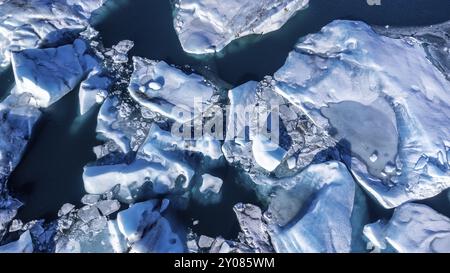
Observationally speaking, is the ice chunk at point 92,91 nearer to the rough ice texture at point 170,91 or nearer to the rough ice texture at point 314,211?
the rough ice texture at point 170,91

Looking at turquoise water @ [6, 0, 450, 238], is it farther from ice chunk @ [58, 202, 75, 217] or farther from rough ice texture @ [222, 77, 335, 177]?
rough ice texture @ [222, 77, 335, 177]

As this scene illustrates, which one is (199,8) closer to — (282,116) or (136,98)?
(136,98)

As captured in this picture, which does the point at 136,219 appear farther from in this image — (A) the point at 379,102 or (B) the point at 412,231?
(A) the point at 379,102

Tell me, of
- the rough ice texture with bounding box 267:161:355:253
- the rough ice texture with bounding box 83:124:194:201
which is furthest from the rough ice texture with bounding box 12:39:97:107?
the rough ice texture with bounding box 267:161:355:253

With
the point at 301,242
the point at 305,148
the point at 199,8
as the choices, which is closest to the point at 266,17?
the point at 199,8

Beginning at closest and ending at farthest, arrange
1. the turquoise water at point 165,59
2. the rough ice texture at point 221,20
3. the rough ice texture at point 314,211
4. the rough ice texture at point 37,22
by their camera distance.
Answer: the rough ice texture at point 314,211
the turquoise water at point 165,59
the rough ice texture at point 37,22
the rough ice texture at point 221,20

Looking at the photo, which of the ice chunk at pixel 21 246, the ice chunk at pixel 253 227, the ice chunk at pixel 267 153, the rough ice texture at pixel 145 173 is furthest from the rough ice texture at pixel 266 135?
the ice chunk at pixel 21 246

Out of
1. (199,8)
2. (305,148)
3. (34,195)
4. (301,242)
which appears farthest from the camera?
(199,8)

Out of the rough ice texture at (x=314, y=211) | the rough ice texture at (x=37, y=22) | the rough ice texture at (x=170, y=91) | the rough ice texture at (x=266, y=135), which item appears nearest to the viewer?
the rough ice texture at (x=314, y=211)
